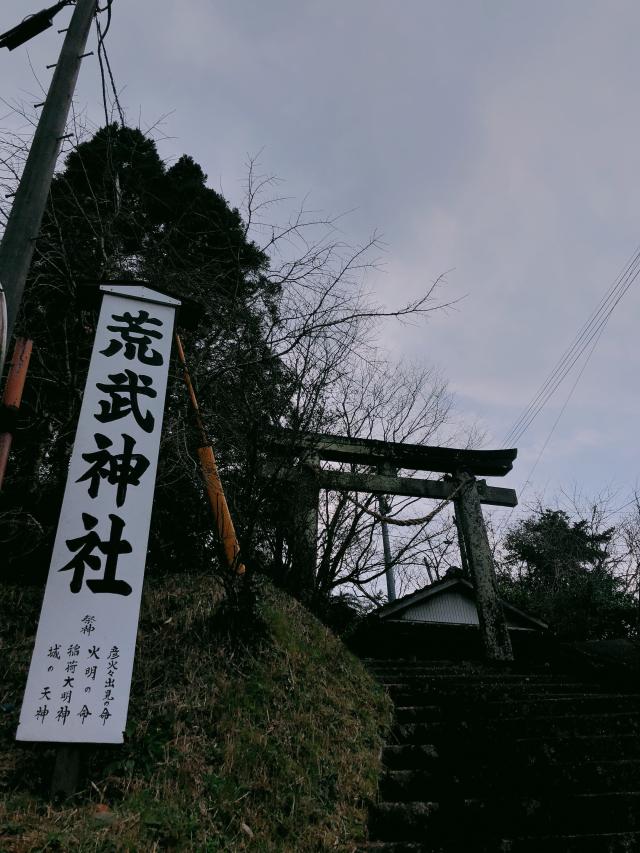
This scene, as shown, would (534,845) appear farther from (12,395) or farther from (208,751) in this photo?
(12,395)

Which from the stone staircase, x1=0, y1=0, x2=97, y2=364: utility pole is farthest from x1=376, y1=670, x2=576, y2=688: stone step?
x1=0, y1=0, x2=97, y2=364: utility pole

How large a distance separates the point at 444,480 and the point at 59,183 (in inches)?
329

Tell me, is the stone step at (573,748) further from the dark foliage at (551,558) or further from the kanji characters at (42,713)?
the dark foliage at (551,558)

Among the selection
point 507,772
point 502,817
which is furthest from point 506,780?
point 502,817

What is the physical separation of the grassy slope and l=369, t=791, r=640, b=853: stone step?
0.27 meters

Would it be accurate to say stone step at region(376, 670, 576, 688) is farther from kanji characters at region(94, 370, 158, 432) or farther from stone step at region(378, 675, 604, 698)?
kanji characters at region(94, 370, 158, 432)

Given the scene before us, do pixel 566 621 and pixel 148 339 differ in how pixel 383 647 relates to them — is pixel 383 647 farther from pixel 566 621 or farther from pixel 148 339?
pixel 148 339

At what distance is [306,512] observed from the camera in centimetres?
832

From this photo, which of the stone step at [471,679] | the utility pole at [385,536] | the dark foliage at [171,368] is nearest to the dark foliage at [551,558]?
the utility pole at [385,536]

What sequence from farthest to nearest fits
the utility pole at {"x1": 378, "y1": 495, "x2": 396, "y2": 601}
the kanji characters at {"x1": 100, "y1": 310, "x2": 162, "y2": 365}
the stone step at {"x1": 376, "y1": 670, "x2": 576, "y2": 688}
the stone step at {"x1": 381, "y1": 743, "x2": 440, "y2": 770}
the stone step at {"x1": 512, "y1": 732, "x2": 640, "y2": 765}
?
the utility pole at {"x1": 378, "y1": 495, "x2": 396, "y2": 601}, the stone step at {"x1": 376, "y1": 670, "x2": 576, "y2": 688}, the stone step at {"x1": 512, "y1": 732, "x2": 640, "y2": 765}, the stone step at {"x1": 381, "y1": 743, "x2": 440, "y2": 770}, the kanji characters at {"x1": 100, "y1": 310, "x2": 162, "y2": 365}

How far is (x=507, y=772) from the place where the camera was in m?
4.25

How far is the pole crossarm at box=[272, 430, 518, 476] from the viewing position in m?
9.62

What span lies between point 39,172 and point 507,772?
5.73 metres

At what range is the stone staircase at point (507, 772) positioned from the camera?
3.58 meters
